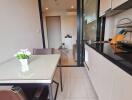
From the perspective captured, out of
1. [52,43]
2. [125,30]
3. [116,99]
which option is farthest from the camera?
[52,43]

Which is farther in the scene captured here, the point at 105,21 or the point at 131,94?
the point at 105,21

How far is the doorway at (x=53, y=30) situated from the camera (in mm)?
6855

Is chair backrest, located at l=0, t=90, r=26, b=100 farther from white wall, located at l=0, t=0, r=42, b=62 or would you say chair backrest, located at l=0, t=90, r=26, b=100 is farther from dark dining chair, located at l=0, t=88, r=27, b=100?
white wall, located at l=0, t=0, r=42, b=62

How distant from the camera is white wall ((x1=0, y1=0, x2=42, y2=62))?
6.03ft

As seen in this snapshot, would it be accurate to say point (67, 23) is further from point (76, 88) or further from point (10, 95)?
point (10, 95)

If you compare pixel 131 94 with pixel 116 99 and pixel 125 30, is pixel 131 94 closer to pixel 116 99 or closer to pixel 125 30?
pixel 116 99

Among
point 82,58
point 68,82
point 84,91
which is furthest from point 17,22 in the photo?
point 82,58

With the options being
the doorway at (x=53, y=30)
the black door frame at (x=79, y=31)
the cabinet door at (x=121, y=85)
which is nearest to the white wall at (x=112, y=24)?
the black door frame at (x=79, y=31)

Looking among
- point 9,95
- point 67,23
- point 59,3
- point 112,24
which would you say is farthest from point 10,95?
point 67,23

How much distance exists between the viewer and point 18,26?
235 centimetres

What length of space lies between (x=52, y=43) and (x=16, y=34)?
15.8 feet

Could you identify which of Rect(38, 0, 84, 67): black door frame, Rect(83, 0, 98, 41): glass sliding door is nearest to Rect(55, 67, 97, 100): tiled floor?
Rect(38, 0, 84, 67): black door frame

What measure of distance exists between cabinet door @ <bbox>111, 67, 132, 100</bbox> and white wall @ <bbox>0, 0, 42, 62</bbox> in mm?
1652

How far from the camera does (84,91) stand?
2.20 meters
